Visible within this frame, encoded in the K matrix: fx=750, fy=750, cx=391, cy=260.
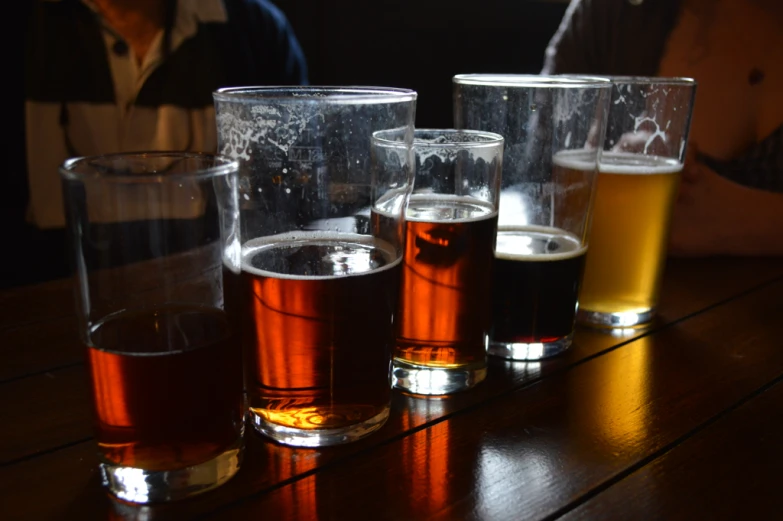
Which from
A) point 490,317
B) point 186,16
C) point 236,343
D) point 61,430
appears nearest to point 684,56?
point 490,317

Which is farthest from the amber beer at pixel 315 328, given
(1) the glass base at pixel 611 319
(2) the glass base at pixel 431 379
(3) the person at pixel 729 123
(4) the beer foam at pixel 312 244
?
(3) the person at pixel 729 123

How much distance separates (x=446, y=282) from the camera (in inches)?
31.3

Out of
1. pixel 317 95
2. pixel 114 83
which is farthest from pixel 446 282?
pixel 114 83

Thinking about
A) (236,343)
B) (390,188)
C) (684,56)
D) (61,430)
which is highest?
(684,56)

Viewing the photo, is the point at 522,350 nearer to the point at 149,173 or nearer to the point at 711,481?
the point at 711,481

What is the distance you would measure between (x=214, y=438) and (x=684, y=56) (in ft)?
3.97

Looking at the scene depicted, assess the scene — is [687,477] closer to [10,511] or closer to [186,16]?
[10,511]

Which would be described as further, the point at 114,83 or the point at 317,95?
the point at 114,83

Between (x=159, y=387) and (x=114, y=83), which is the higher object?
(x=114, y=83)

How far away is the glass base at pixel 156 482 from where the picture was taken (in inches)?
23.3

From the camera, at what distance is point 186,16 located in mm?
2281

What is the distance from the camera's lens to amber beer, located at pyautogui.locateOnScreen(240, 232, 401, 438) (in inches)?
25.9

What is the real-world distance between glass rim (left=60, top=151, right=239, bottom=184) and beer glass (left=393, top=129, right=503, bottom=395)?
0.77 ft

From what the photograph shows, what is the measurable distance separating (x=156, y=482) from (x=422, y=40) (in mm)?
2602
